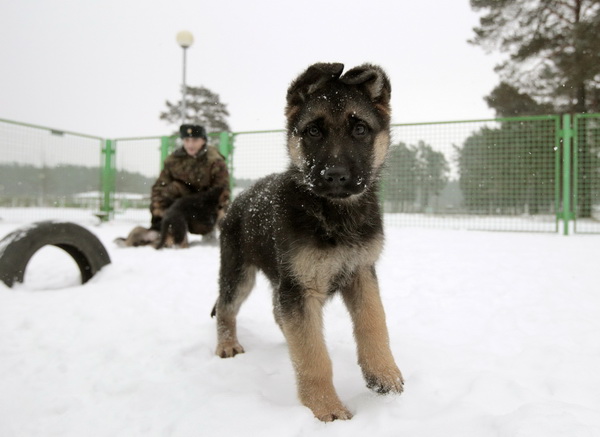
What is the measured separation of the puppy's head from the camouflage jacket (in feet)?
22.8

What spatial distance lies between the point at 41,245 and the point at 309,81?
11.6 feet

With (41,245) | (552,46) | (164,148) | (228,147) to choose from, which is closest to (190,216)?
(41,245)

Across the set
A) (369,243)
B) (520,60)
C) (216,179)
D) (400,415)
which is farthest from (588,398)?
(520,60)

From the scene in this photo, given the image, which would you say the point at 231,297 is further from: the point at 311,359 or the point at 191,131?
the point at 191,131

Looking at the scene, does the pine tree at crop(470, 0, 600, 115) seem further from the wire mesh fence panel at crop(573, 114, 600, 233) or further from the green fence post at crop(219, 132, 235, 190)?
the green fence post at crop(219, 132, 235, 190)

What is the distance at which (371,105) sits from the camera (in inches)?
107

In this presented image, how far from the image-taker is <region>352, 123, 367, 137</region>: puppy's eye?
2586 mm

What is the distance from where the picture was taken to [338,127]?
8.30ft

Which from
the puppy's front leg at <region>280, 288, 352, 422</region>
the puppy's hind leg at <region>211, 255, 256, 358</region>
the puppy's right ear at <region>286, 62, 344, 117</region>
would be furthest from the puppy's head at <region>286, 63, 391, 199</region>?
the puppy's hind leg at <region>211, 255, 256, 358</region>

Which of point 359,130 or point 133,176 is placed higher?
point 133,176

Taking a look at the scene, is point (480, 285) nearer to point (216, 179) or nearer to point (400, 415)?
point (400, 415)

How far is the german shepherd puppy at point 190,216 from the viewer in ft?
26.7

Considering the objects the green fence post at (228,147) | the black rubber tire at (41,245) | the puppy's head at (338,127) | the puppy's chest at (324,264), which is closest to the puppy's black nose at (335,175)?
the puppy's head at (338,127)

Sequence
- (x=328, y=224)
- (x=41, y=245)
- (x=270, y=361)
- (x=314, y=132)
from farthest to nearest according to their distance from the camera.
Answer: (x=41, y=245) < (x=270, y=361) < (x=314, y=132) < (x=328, y=224)
